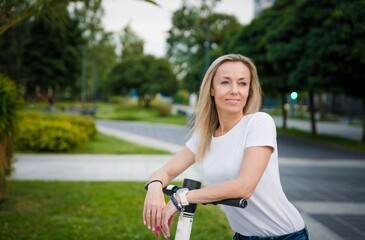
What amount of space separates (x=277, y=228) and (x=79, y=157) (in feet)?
38.1

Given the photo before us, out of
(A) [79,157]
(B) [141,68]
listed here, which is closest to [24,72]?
(B) [141,68]

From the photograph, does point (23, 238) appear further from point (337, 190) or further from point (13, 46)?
point (13, 46)

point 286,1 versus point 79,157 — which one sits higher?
point 286,1

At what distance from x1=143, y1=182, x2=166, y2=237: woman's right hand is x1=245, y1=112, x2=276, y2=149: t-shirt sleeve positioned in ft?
1.48

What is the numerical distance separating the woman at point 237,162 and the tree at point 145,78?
4506 cm

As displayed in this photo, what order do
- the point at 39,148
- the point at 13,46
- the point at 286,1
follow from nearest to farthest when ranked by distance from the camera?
the point at 39,148 < the point at 286,1 < the point at 13,46

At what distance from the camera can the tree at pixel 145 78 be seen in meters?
48.5

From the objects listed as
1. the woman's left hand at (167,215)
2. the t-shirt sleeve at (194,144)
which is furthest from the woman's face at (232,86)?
the woman's left hand at (167,215)

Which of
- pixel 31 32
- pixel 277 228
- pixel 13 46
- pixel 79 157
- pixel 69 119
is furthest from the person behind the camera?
pixel 31 32

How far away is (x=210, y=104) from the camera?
220 cm

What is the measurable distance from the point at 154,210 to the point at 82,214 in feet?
15.1

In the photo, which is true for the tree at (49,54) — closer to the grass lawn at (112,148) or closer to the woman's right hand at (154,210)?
the grass lawn at (112,148)

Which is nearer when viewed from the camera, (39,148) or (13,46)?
(39,148)

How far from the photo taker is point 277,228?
203 centimetres
